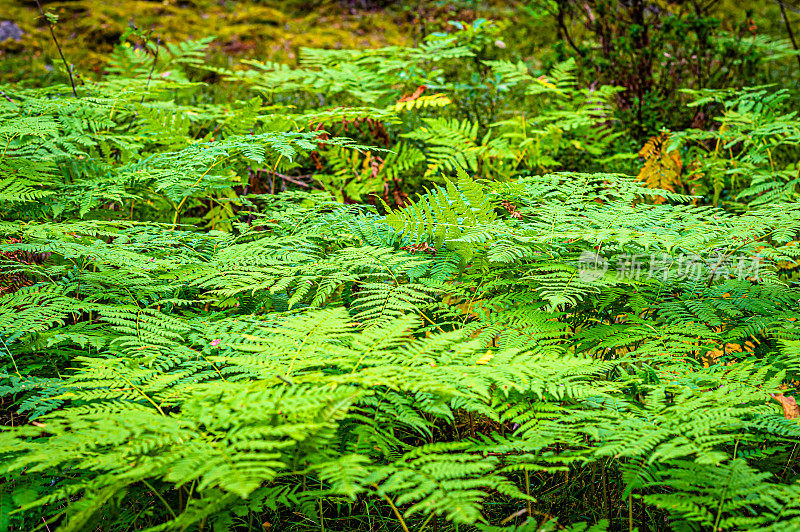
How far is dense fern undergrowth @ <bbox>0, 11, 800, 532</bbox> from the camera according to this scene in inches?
44.1

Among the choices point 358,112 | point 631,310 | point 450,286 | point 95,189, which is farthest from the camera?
point 358,112

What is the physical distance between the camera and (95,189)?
7.48ft

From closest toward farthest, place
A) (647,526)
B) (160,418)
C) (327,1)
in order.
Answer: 1. (160,418)
2. (647,526)
3. (327,1)

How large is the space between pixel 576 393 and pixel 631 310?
773 mm

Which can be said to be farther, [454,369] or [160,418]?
[454,369]

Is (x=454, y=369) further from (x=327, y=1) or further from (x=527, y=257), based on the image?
(x=327, y=1)

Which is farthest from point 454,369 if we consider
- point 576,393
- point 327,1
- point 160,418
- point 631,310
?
point 327,1

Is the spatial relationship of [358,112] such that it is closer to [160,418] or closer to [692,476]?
[160,418]

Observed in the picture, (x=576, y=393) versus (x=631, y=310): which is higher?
(x=576, y=393)

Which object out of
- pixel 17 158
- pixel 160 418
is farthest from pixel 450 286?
pixel 17 158

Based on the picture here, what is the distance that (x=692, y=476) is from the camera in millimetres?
1193

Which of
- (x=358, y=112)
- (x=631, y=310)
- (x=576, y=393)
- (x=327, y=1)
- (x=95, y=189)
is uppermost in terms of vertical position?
(x=327, y=1)

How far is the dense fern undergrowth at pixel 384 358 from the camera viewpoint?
112 cm

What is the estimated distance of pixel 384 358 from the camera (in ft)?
4.35
